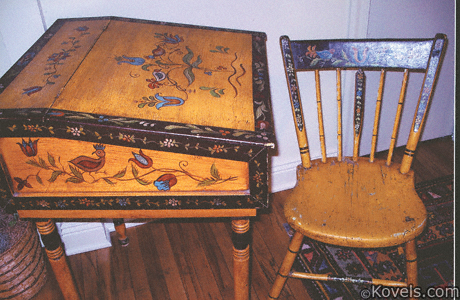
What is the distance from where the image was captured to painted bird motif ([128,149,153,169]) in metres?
0.90

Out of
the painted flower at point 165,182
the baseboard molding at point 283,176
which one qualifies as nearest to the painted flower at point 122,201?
the painted flower at point 165,182

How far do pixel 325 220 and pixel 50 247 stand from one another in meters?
0.88

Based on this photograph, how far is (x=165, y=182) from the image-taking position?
938 mm

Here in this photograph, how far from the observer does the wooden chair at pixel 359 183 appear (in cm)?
111

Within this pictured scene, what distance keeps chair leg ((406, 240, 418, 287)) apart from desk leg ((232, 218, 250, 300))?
55 centimetres

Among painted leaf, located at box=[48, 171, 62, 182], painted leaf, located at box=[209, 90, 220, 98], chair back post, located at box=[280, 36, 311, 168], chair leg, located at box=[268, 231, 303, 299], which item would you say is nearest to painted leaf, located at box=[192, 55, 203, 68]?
painted leaf, located at box=[209, 90, 220, 98]

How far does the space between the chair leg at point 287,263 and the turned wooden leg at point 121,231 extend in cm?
74

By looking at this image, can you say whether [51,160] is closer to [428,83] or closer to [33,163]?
[33,163]

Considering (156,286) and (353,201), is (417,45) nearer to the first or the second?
(353,201)

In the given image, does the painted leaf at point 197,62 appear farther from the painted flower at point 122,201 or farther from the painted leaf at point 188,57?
the painted flower at point 122,201

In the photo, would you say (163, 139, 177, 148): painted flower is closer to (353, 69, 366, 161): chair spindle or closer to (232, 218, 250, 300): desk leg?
(232, 218, 250, 300): desk leg

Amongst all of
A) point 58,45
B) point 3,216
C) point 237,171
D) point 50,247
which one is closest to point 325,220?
point 237,171

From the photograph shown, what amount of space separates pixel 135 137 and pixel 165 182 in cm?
15

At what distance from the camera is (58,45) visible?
1.19 m
